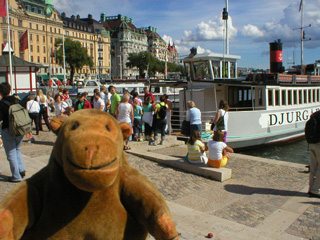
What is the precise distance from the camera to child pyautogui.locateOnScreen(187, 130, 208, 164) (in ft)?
25.9

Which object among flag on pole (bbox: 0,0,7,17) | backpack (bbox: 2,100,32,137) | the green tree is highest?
the green tree

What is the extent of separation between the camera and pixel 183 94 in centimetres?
1534

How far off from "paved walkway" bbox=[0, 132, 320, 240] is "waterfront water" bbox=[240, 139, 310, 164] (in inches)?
201

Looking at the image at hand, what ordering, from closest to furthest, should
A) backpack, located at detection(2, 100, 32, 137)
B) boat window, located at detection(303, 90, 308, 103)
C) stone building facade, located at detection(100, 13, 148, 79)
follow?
backpack, located at detection(2, 100, 32, 137)
boat window, located at detection(303, 90, 308, 103)
stone building facade, located at detection(100, 13, 148, 79)

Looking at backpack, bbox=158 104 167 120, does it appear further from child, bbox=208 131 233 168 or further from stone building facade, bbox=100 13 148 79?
stone building facade, bbox=100 13 148 79

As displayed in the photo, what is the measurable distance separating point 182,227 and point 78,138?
2911 millimetres

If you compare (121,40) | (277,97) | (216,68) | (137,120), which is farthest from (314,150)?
(121,40)

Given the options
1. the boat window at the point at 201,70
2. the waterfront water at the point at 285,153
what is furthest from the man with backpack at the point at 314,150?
the boat window at the point at 201,70

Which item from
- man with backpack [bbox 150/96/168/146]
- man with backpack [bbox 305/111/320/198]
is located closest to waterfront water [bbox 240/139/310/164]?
man with backpack [bbox 150/96/168/146]

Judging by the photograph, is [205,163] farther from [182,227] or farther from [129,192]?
[129,192]

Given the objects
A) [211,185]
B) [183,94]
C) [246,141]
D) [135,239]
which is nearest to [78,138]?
[135,239]

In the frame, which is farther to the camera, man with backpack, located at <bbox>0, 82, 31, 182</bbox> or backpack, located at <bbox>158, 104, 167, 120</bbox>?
backpack, located at <bbox>158, 104, 167, 120</bbox>

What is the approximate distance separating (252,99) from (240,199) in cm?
896

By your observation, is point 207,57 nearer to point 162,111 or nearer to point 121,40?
point 162,111
